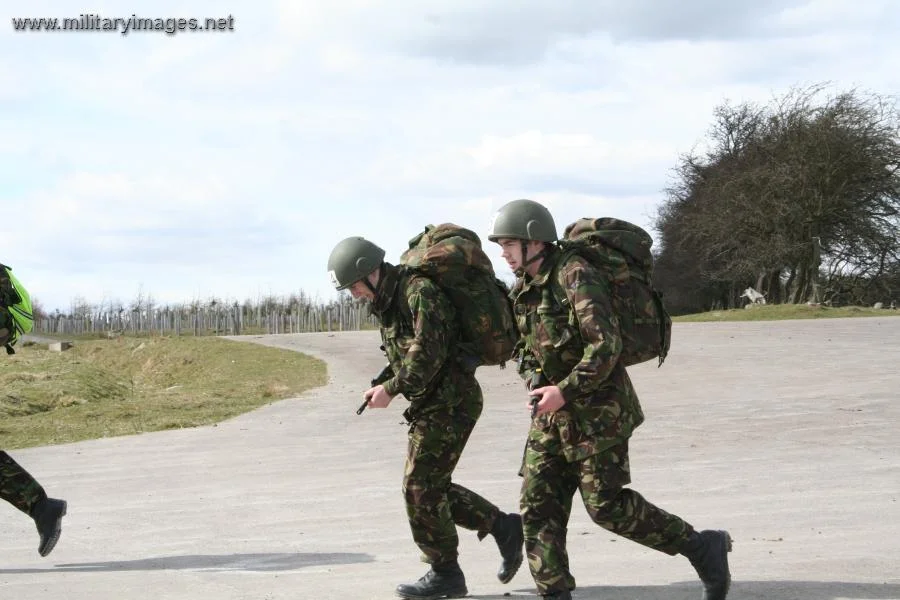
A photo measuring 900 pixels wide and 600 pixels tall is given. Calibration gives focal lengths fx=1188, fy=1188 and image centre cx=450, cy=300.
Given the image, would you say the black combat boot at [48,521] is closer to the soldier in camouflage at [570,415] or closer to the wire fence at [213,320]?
the soldier in camouflage at [570,415]

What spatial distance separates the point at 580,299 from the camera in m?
5.12

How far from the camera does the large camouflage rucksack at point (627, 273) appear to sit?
5.33 meters

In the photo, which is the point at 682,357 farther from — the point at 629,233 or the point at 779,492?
the point at 629,233

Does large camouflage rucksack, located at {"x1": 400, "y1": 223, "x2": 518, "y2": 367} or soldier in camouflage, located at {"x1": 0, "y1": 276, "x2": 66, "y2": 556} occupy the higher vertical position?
large camouflage rucksack, located at {"x1": 400, "y1": 223, "x2": 518, "y2": 367}

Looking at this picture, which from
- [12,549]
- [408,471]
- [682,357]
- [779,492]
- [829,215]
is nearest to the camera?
[408,471]

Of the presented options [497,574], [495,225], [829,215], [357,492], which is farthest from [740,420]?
[829,215]

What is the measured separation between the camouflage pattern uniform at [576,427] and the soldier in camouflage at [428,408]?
19.3 inches

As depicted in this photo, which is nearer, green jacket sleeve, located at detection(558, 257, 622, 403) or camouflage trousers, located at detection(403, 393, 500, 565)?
green jacket sleeve, located at detection(558, 257, 622, 403)

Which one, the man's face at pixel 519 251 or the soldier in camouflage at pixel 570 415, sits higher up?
the man's face at pixel 519 251

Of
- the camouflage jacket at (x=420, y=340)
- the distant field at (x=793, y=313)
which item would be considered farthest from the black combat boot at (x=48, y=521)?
the distant field at (x=793, y=313)

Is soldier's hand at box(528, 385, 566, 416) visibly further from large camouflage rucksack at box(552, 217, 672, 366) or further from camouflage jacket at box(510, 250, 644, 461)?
large camouflage rucksack at box(552, 217, 672, 366)

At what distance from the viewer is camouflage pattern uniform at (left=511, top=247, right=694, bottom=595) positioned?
16.7 ft

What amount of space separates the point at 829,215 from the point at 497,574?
4171cm

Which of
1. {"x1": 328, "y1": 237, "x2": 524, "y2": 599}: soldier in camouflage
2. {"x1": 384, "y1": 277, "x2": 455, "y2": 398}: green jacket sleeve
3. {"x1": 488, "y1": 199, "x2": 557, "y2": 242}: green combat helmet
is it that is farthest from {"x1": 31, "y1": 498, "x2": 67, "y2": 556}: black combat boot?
{"x1": 488, "y1": 199, "x2": 557, "y2": 242}: green combat helmet
